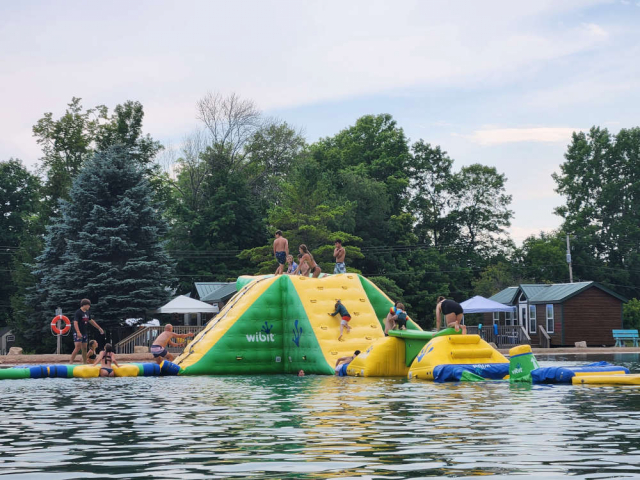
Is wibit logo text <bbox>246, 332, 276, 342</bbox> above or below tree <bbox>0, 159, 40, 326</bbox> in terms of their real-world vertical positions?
below

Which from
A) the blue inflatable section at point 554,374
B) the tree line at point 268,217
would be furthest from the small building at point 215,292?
the blue inflatable section at point 554,374

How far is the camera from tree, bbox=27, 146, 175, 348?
3941cm

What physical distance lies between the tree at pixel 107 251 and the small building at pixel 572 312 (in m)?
21.7

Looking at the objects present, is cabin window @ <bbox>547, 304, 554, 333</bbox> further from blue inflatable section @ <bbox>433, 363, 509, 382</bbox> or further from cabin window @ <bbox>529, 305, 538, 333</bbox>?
blue inflatable section @ <bbox>433, 363, 509, 382</bbox>

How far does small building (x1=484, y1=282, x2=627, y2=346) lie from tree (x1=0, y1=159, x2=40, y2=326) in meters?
32.6

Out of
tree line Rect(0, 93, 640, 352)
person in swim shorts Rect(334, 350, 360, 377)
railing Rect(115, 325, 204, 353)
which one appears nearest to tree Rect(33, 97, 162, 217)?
tree line Rect(0, 93, 640, 352)

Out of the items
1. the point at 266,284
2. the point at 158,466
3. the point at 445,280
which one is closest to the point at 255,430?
the point at 158,466

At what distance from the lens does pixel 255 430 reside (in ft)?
27.8

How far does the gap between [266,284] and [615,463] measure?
1799cm

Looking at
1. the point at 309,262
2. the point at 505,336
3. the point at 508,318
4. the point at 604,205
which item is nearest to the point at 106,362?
the point at 309,262

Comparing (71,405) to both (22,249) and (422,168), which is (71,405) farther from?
(422,168)

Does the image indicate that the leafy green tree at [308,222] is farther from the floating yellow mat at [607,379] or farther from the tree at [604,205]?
the floating yellow mat at [607,379]

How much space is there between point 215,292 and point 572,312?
68.1 ft

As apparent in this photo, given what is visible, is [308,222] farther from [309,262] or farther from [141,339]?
[309,262]
